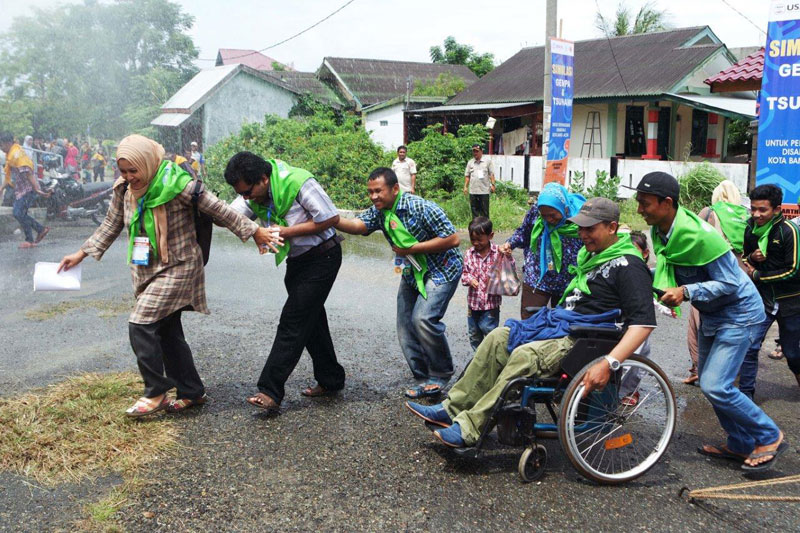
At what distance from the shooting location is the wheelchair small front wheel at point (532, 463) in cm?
377

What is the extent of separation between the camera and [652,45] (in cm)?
2427

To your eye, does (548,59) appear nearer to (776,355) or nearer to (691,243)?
(776,355)

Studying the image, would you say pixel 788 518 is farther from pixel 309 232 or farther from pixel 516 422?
pixel 309 232

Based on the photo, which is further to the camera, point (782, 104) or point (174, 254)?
point (782, 104)

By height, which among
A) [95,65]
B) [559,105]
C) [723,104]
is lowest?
[559,105]

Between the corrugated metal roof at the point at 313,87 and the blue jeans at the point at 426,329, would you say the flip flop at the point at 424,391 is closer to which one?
the blue jeans at the point at 426,329

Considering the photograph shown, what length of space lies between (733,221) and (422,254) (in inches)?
94.2

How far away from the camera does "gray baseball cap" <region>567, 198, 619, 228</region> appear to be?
3.85 m

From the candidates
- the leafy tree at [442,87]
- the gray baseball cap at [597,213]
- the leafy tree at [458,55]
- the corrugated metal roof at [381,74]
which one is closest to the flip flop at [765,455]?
the gray baseball cap at [597,213]

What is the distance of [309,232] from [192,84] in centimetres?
2928

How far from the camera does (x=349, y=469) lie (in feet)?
13.0

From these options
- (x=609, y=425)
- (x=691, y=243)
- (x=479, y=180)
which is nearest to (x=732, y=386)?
(x=609, y=425)

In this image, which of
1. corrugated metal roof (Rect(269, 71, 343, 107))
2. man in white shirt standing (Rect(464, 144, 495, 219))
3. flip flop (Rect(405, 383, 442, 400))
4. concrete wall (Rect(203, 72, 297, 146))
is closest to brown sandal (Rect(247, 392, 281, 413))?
flip flop (Rect(405, 383, 442, 400))

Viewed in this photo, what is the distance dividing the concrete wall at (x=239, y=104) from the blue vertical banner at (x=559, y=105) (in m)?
20.8
